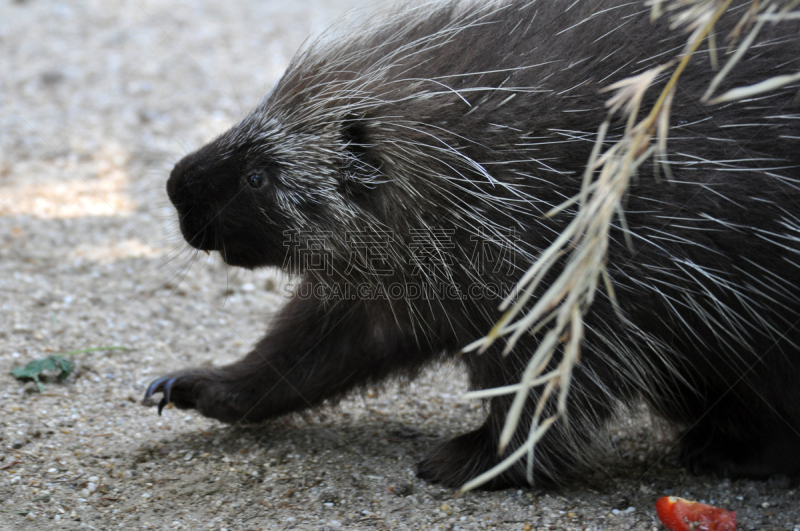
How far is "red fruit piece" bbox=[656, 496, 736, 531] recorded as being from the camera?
2.44 m

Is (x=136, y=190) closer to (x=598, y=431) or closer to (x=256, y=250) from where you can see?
(x=256, y=250)

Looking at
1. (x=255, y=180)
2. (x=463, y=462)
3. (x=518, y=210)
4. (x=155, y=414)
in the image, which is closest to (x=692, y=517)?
(x=463, y=462)

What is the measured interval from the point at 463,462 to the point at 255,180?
1280 mm

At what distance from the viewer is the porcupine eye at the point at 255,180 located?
2842 millimetres

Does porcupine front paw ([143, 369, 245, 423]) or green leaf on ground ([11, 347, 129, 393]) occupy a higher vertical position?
green leaf on ground ([11, 347, 129, 393])

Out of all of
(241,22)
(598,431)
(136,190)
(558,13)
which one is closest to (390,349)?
(598,431)

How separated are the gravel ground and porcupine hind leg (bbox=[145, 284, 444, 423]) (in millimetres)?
125

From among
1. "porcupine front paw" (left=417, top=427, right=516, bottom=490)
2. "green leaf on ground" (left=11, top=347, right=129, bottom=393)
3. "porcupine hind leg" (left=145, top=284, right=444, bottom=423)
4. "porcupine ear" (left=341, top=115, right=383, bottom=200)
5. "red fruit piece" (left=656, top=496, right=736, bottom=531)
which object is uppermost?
"porcupine ear" (left=341, top=115, right=383, bottom=200)

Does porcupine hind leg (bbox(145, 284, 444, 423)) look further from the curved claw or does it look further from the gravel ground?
the gravel ground

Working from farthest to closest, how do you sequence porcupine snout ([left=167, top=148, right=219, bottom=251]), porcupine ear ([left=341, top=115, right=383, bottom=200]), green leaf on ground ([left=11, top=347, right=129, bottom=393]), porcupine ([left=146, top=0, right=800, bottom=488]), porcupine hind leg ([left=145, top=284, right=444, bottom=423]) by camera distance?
green leaf on ground ([left=11, top=347, right=129, bottom=393])
porcupine hind leg ([left=145, top=284, right=444, bottom=423])
porcupine snout ([left=167, top=148, right=219, bottom=251])
porcupine ear ([left=341, top=115, right=383, bottom=200])
porcupine ([left=146, top=0, right=800, bottom=488])

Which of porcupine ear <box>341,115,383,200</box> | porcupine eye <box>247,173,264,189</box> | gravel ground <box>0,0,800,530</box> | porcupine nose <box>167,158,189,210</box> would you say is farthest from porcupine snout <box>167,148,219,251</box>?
porcupine ear <box>341,115,383,200</box>

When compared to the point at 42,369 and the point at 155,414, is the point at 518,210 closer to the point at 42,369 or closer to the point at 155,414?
the point at 155,414

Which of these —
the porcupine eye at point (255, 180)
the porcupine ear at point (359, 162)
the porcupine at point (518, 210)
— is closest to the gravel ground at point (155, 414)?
the porcupine at point (518, 210)

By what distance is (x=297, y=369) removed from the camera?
3211 mm
